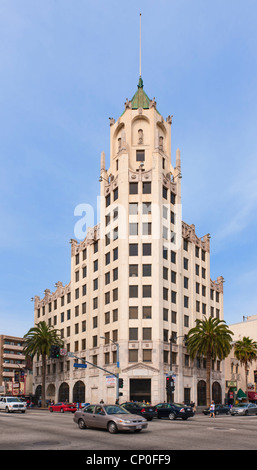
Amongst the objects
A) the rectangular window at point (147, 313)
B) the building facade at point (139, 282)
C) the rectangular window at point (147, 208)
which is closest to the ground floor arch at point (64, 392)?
the building facade at point (139, 282)

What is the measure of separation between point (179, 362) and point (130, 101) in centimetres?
4542

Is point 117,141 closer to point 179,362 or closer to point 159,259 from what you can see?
point 159,259

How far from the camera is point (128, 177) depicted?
77.3 m

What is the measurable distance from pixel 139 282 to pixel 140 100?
113ft

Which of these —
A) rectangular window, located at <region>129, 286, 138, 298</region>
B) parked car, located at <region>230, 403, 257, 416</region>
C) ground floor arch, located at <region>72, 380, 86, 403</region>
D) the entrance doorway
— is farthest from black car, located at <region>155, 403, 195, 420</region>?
ground floor arch, located at <region>72, 380, 86, 403</region>

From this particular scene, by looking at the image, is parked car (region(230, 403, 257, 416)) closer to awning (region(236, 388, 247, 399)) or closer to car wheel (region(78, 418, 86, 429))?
car wheel (region(78, 418, 86, 429))

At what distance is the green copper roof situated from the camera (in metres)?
85.8

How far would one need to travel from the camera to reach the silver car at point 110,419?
78.3ft

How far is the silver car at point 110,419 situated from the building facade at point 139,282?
37.4 m

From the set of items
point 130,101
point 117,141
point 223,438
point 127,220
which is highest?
point 130,101

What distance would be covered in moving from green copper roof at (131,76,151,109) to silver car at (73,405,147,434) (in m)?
66.7
